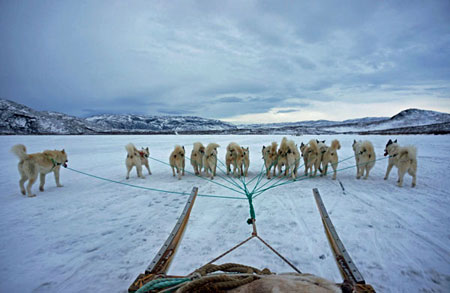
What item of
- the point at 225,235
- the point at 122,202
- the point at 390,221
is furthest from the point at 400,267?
the point at 122,202

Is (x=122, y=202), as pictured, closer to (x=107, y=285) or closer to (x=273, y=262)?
(x=107, y=285)

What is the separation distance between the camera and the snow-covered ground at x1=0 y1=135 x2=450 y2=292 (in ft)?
8.93

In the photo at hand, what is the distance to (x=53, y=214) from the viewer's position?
15.3 feet

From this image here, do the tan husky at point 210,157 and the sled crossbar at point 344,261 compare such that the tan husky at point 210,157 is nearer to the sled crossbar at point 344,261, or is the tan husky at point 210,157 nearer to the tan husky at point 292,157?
the tan husky at point 292,157

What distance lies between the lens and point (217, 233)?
378 cm

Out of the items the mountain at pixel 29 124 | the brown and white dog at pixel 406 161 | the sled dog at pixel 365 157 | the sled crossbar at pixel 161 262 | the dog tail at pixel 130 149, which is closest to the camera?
the sled crossbar at pixel 161 262

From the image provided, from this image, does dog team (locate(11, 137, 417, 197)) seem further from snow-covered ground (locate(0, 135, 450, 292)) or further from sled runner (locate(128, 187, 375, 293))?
sled runner (locate(128, 187, 375, 293))

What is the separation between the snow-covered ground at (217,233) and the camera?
2721 millimetres

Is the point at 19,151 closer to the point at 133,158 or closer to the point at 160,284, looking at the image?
the point at 133,158

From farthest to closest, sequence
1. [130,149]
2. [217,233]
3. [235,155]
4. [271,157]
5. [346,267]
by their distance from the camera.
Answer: [271,157] < [235,155] < [130,149] < [217,233] < [346,267]

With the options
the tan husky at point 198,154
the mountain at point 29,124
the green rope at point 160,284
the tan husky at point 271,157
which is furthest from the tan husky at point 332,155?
the mountain at point 29,124

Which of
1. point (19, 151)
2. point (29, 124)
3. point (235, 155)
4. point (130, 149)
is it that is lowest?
point (235, 155)

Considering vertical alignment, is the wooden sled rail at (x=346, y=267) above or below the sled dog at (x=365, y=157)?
below

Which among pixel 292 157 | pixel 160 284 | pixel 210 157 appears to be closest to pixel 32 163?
pixel 210 157
